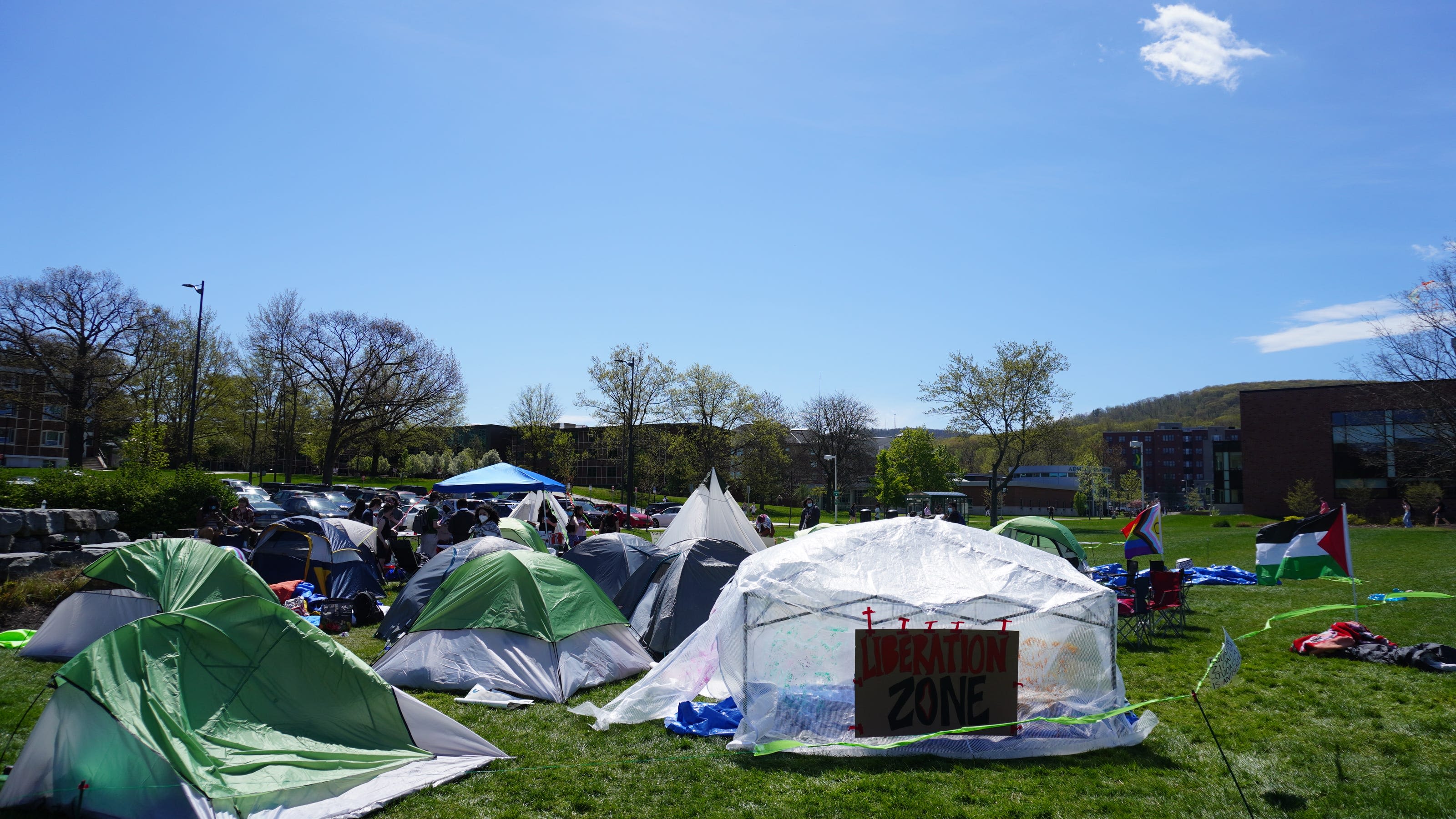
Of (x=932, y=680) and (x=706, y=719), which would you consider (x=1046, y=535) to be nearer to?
(x=932, y=680)

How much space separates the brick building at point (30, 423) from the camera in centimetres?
3912

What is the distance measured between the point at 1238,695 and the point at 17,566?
53.2ft

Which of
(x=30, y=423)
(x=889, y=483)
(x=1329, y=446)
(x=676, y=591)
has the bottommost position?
(x=676, y=591)

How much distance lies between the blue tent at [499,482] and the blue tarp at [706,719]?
494 inches

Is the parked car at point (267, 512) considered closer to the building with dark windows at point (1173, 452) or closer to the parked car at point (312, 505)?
the parked car at point (312, 505)

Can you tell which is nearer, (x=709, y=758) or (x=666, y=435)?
(x=709, y=758)

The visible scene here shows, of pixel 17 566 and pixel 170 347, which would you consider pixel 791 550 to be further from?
pixel 170 347

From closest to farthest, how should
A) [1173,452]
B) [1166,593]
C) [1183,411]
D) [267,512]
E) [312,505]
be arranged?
[1166,593] → [267,512] → [312,505] → [1173,452] → [1183,411]

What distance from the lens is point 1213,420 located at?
157500mm

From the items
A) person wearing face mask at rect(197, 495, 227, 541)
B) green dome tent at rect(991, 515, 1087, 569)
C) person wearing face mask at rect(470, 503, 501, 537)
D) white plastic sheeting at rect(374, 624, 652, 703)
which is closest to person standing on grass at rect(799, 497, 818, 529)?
green dome tent at rect(991, 515, 1087, 569)

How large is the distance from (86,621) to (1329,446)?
196 feet

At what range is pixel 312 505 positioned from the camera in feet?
98.4

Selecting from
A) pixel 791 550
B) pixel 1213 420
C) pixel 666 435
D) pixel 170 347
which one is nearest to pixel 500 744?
pixel 791 550


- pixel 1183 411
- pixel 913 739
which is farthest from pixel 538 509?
pixel 1183 411
